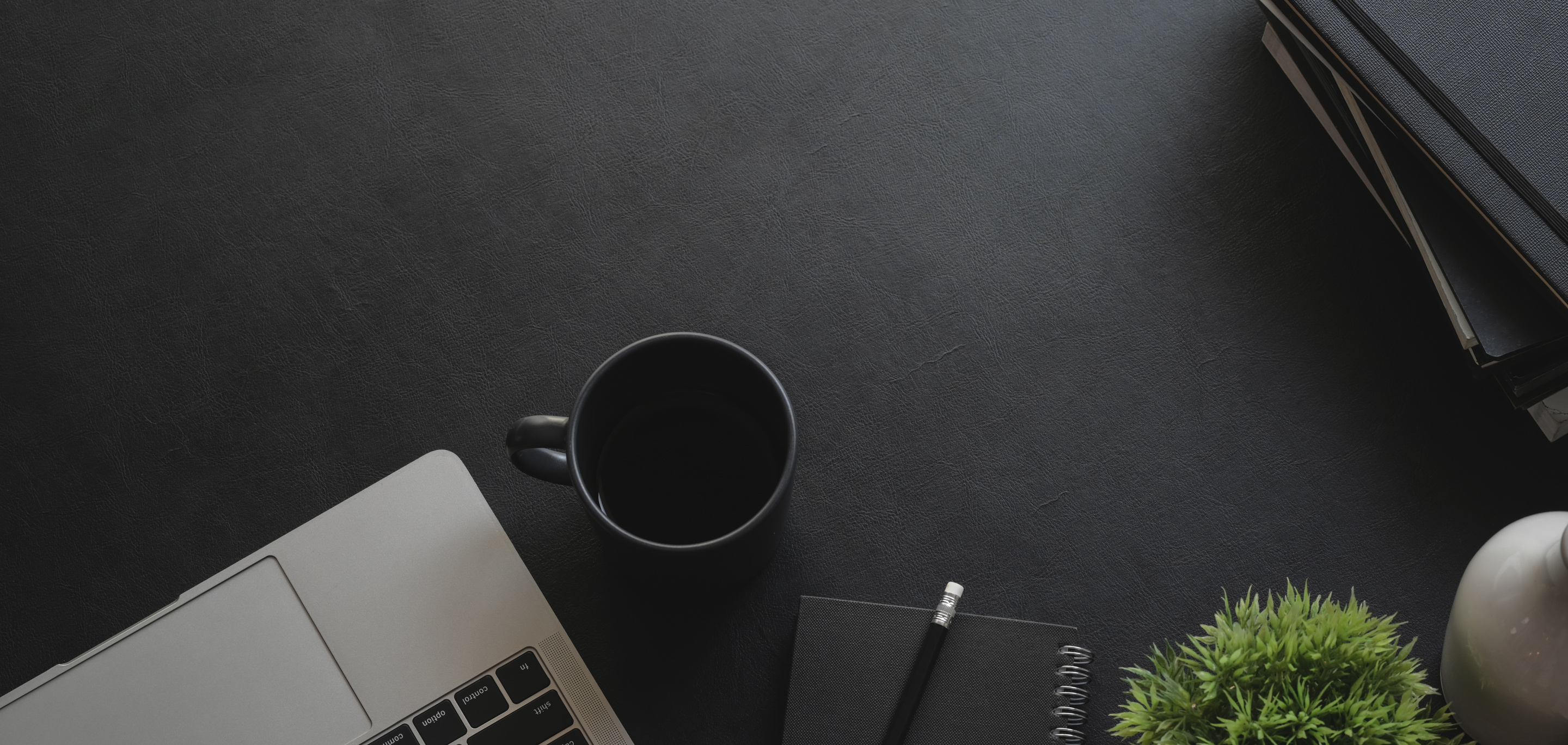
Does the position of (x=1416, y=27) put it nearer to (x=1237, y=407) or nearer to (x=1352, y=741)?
(x=1237, y=407)

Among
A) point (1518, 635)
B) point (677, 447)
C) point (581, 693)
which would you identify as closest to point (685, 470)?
point (677, 447)

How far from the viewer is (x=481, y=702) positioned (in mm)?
607

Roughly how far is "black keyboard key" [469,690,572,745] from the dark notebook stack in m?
0.61

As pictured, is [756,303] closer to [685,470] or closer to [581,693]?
[685,470]

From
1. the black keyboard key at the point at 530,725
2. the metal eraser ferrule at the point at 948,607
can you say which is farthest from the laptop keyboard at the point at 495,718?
the metal eraser ferrule at the point at 948,607

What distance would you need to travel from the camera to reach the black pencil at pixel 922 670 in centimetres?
61

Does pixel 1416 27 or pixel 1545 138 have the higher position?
pixel 1416 27

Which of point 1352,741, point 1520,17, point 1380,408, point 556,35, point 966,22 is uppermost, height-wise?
point 556,35

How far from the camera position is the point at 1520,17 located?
0.64 m

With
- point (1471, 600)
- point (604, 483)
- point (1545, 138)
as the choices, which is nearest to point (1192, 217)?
point (1545, 138)

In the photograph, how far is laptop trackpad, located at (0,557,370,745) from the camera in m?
0.61

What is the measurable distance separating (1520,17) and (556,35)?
0.67 m

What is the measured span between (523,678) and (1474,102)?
691mm

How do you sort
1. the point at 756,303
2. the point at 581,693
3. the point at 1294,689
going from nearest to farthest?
the point at 1294,689 → the point at 581,693 → the point at 756,303
